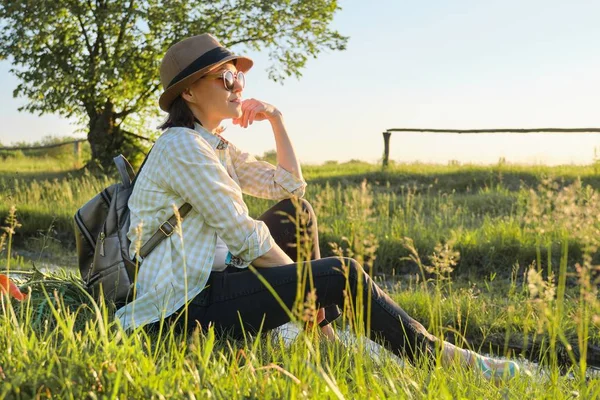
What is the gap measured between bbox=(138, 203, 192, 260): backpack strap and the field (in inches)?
14.2

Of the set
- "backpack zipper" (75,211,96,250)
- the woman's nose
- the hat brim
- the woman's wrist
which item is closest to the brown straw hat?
the hat brim

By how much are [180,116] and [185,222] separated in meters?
0.55

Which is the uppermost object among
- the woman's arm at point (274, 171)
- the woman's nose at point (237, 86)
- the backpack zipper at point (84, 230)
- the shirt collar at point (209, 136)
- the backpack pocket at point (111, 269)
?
the woman's nose at point (237, 86)

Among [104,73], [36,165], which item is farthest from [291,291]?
[36,165]

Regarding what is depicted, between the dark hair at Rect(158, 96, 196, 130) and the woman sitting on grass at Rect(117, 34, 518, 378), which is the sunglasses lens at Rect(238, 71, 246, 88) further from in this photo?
the dark hair at Rect(158, 96, 196, 130)

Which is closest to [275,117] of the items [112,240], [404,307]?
[112,240]

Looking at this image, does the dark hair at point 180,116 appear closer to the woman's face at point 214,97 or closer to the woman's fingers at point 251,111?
the woman's face at point 214,97

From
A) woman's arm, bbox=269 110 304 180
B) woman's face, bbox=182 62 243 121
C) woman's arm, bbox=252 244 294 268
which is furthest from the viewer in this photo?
woman's arm, bbox=269 110 304 180

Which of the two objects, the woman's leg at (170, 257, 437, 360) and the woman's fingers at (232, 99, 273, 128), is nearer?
the woman's leg at (170, 257, 437, 360)

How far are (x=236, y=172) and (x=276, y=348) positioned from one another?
3.45 feet

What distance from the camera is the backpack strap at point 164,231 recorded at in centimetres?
332

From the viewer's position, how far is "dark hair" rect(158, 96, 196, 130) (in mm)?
3566

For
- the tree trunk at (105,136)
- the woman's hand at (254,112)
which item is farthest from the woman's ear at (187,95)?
the tree trunk at (105,136)

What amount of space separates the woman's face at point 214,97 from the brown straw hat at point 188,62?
54 mm
